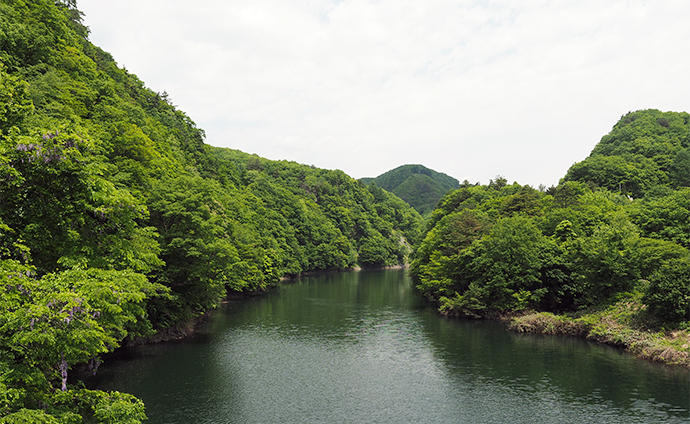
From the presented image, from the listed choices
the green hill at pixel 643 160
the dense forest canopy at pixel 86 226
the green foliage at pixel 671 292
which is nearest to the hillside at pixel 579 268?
the green foliage at pixel 671 292

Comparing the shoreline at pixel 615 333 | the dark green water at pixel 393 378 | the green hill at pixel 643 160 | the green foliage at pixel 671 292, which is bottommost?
the dark green water at pixel 393 378

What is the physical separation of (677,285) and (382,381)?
28.5 metres

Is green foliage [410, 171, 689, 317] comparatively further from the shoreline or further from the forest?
the shoreline

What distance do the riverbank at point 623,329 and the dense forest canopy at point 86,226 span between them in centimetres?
3839

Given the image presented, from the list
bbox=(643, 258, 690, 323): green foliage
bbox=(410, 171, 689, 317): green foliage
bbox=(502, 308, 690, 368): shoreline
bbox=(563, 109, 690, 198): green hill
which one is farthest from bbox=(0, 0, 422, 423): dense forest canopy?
bbox=(563, 109, 690, 198): green hill

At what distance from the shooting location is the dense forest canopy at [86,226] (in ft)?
41.2

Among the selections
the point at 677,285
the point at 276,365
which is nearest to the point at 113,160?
the point at 276,365

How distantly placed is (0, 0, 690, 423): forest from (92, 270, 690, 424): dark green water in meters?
5.39

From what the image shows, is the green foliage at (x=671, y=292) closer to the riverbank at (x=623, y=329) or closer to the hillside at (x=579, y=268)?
the hillside at (x=579, y=268)

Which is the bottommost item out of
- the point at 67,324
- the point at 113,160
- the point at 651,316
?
the point at 651,316

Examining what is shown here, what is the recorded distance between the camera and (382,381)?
1331 inches

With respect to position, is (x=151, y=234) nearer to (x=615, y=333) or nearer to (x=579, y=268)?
(x=615, y=333)

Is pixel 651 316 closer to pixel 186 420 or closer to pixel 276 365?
pixel 276 365

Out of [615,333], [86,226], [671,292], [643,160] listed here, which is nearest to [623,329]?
[615,333]
